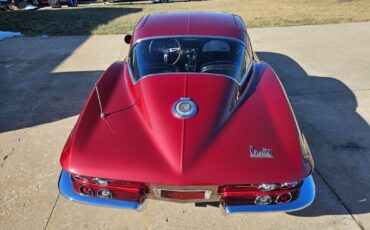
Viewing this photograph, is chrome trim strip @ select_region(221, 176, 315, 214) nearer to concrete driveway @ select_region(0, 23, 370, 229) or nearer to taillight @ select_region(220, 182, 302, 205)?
taillight @ select_region(220, 182, 302, 205)

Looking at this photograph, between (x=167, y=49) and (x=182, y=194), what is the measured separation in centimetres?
174

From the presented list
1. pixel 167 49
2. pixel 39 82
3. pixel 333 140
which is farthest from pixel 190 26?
pixel 39 82

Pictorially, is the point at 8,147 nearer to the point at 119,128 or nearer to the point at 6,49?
the point at 119,128

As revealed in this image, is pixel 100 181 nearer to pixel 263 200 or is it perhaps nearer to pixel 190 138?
pixel 190 138

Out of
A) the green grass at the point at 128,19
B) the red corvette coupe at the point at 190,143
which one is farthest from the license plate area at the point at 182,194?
the green grass at the point at 128,19

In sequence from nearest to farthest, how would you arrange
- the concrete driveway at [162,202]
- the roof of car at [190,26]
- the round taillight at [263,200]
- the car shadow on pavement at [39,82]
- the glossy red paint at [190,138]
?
the glossy red paint at [190,138] < the round taillight at [263,200] < the concrete driveway at [162,202] < the roof of car at [190,26] < the car shadow on pavement at [39,82]

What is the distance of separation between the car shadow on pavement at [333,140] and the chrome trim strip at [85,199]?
146 centimetres

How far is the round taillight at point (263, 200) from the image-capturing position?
8.16ft

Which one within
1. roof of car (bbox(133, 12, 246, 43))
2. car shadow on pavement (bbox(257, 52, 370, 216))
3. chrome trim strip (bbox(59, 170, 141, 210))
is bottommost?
car shadow on pavement (bbox(257, 52, 370, 216))

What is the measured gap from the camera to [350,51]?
7.50 m

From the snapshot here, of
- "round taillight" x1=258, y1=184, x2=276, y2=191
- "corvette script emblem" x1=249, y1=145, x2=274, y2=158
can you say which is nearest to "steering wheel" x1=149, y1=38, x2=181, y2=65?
"corvette script emblem" x1=249, y1=145, x2=274, y2=158

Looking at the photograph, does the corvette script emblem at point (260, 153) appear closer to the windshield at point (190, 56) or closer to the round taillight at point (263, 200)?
the round taillight at point (263, 200)

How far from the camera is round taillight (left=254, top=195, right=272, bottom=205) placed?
249 centimetres

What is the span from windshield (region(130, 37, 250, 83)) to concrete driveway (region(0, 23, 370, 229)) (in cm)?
130
